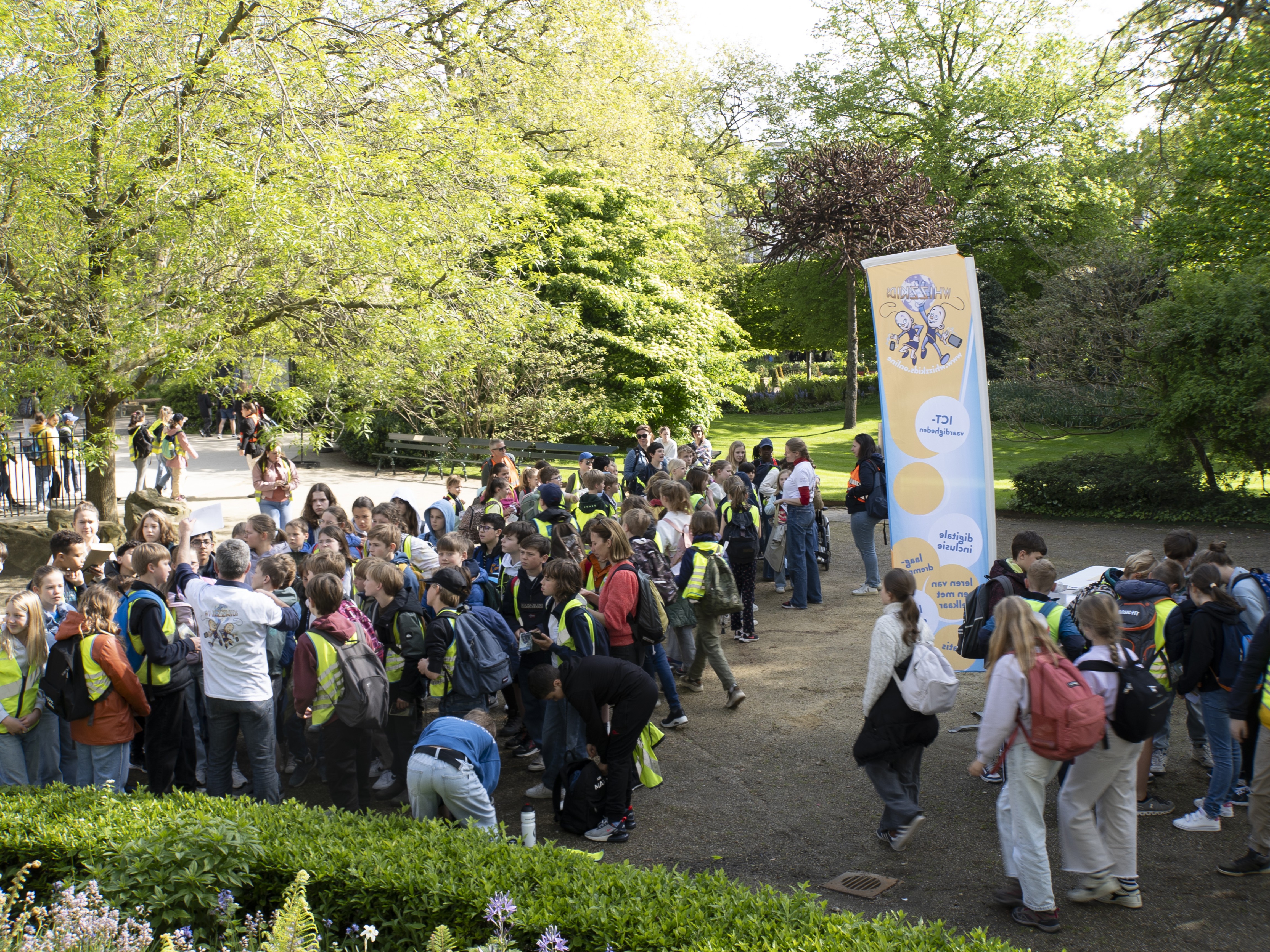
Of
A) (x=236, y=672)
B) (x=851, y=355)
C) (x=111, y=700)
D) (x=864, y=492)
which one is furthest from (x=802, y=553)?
(x=851, y=355)

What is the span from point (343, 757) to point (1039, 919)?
13.0 ft

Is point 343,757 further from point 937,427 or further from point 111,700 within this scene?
→ point 937,427

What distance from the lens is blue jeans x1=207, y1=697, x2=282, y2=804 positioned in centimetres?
570

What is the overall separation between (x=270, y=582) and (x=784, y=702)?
4.30 metres

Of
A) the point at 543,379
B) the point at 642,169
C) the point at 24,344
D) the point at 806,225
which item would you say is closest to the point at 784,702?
the point at 24,344

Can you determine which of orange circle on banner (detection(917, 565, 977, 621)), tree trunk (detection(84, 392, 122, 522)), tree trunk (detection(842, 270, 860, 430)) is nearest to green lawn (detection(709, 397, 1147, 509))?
tree trunk (detection(842, 270, 860, 430))

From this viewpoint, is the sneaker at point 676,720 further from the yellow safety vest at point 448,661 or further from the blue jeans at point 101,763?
the blue jeans at point 101,763

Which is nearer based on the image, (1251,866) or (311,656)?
(1251,866)

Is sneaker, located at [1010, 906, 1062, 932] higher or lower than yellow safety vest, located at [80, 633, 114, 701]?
lower

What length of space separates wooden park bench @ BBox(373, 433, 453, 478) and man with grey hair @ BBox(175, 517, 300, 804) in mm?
15046

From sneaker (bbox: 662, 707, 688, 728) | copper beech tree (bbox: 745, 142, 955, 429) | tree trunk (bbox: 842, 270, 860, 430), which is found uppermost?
copper beech tree (bbox: 745, 142, 955, 429)

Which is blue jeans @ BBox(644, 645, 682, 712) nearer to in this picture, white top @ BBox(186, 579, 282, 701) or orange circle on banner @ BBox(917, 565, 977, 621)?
orange circle on banner @ BBox(917, 565, 977, 621)

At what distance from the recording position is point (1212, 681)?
560 centimetres

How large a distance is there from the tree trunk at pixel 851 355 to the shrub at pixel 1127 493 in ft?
37.2
